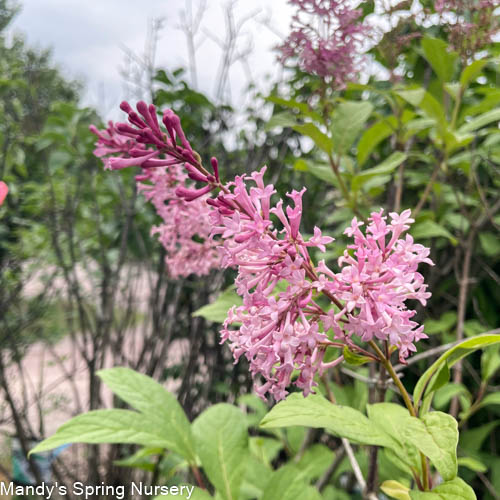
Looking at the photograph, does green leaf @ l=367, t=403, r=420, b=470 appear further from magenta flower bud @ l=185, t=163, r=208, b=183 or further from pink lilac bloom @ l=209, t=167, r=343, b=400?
magenta flower bud @ l=185, t=163, r=208, b=183

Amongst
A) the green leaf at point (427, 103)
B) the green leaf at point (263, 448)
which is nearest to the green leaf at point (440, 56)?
the green leaf at point (427, 103)

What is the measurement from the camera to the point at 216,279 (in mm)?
1409

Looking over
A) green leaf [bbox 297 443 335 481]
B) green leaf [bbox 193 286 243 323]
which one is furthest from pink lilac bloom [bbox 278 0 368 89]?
green leaf [bbox 297 443 335 481]

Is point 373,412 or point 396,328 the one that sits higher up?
point 396,328

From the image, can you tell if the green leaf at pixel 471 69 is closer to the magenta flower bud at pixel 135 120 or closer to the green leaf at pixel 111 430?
the magenta flower bud at pixel 135 120

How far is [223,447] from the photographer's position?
83 cm

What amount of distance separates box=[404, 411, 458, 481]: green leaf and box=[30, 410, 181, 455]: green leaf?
44 cm

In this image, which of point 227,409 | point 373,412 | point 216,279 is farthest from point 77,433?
point 216,279

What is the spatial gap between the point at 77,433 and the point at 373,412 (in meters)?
0.44

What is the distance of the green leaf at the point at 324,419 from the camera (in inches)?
19.7

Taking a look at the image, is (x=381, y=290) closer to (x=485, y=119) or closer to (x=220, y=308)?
(x=220, y=308)

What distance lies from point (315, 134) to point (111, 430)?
0.61 metres

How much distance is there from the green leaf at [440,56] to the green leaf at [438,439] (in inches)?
31.4

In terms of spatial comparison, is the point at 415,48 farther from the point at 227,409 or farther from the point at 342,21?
the point at 227,409
